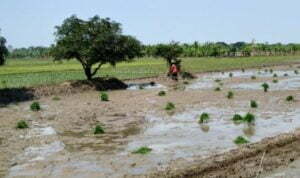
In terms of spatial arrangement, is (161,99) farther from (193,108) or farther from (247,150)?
(247,150)

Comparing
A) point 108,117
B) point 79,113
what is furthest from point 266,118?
point 79,113

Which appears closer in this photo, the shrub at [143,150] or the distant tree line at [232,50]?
the shrub at [143,150]

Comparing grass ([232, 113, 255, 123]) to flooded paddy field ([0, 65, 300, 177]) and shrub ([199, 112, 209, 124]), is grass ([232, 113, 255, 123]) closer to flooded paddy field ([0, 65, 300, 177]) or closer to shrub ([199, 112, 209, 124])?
flooded paddy field ([0, 65, 300, 177])

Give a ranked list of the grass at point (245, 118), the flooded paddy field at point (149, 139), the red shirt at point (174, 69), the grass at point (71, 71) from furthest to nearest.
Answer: the red shirt at point (174, 69), the grass at point (71, 71), the grass at point (245, 118), the flooded paddy field at point (149, 139)

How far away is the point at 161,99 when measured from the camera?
3020 centimetres

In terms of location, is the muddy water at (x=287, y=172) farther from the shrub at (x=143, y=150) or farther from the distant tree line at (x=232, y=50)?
the distant tree line at (x=232, y=50)

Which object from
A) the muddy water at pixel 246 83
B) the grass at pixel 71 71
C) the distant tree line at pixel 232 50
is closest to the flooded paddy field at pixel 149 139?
the muddy water at pixel 246 83

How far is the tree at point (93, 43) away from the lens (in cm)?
3791

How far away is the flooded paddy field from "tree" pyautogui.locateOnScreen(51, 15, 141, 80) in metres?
9.62

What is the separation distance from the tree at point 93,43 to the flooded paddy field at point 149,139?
9.62 m

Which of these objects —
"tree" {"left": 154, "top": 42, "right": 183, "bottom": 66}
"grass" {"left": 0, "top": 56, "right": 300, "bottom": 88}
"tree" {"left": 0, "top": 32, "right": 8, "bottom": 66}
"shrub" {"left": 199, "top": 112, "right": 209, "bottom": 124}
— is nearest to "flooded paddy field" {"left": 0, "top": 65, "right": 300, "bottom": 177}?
"shrub" {"left": 199, "top": 112, "right": 209, "bottom": 124}

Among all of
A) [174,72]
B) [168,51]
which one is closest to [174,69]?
[174,72]

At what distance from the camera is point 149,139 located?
54.9 feet

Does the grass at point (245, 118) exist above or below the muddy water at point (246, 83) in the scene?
above
